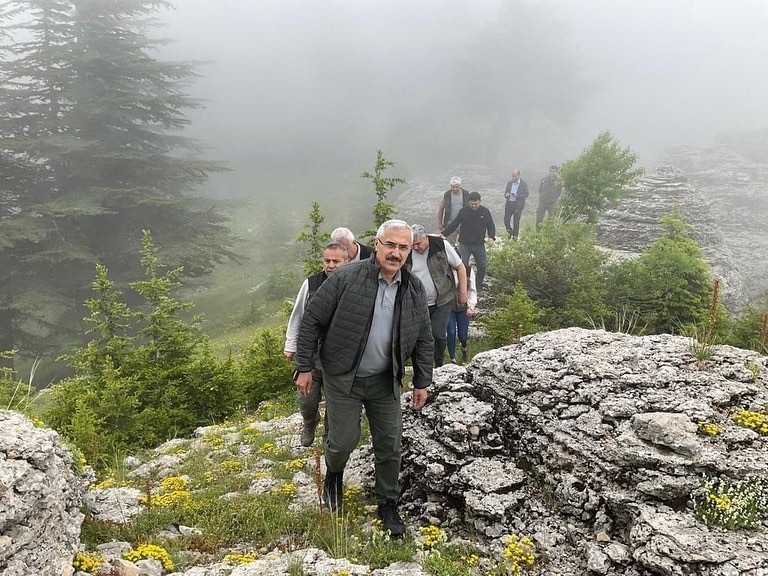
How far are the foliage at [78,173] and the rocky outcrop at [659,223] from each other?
18.0 metres

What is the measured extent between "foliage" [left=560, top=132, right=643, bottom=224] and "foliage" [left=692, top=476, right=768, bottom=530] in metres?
13.6

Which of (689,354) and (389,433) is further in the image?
(689,354)

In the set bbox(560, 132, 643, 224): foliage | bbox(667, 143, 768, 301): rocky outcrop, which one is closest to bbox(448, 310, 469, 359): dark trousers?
bbox(667, 143, 768, 301): rocky outcrop

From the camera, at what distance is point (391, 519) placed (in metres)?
4.13

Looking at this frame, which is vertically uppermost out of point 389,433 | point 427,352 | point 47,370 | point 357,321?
point 357,321

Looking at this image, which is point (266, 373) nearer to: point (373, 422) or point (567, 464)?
point (373, 422)

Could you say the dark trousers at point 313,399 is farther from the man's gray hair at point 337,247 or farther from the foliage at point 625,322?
the foliage at point 625,322

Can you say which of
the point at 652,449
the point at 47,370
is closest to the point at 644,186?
the point at 652,449

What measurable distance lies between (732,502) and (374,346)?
3.03 metres

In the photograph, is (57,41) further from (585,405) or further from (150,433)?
(585,405)

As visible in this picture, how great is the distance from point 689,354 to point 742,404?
0.78 m

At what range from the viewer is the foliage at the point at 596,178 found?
16.1 meters

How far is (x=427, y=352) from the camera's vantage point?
4.25m

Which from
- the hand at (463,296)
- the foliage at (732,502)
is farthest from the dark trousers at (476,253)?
the foliage at (732,502)
